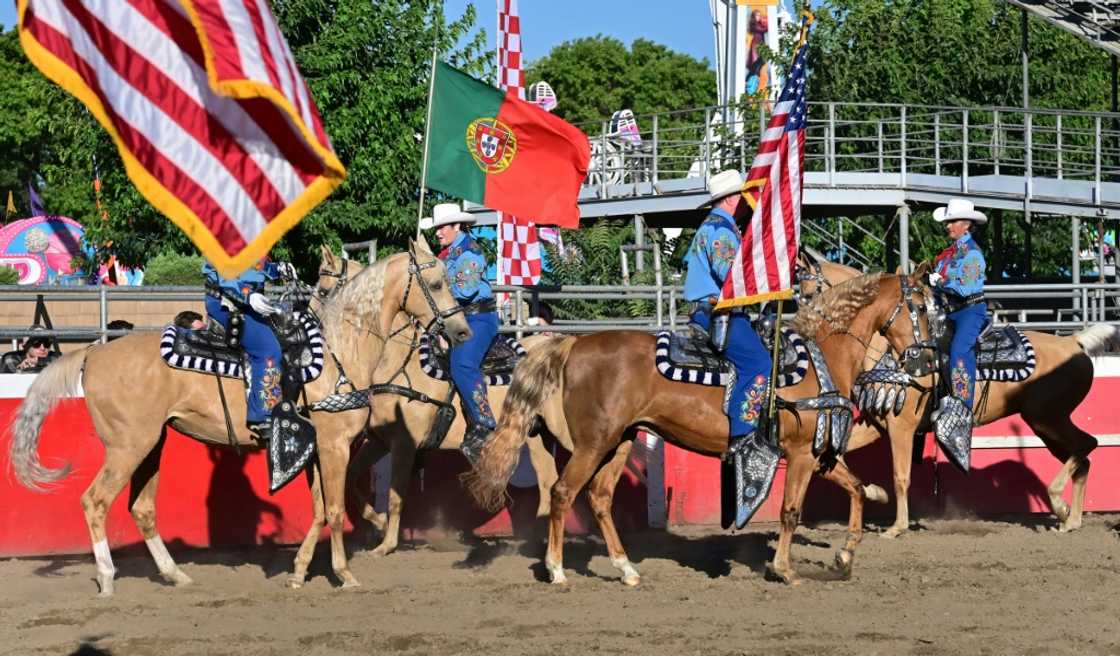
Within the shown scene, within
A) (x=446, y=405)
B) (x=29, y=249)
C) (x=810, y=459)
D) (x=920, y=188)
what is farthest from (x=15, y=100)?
(x=810, y=459)

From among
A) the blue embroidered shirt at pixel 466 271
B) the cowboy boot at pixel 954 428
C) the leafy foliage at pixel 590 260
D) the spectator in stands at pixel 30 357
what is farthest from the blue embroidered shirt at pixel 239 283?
the leafy foliage at pixel 590 260

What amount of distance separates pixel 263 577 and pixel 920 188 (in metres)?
13.8

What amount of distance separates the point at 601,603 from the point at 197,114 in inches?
220

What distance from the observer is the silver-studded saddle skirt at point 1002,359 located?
509 inches

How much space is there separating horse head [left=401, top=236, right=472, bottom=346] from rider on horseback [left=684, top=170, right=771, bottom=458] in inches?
69.5

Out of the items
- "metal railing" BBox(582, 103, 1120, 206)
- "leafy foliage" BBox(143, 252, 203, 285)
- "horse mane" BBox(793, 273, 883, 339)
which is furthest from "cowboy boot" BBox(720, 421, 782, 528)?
"leafy foliage" BBox(143, 252, 203, 285)

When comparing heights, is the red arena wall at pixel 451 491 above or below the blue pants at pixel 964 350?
below

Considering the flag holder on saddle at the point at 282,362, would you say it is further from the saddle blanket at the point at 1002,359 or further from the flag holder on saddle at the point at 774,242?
the saddle blanket at the point at 1002,359

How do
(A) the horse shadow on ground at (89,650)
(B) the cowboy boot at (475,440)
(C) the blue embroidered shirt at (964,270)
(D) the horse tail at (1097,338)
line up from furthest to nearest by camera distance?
1. (D) the horse tail at (1097,338)
2. (C) the blue embroidered shirt at (964,270)
3. (B) the cowboy boot at (475,440)
4. (A) the horse shadow on ground at (89,650)

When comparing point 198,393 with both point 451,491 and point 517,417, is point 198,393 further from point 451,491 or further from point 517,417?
point 451,491

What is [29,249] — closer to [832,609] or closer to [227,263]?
[832,609]

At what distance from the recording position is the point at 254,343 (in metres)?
10.4

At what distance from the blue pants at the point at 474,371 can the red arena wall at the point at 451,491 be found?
3.66 ft

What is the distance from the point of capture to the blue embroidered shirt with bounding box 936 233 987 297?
12469 millimetres
